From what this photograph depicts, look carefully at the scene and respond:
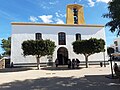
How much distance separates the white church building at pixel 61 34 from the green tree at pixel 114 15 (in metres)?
21.5

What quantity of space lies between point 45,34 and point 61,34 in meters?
2.73

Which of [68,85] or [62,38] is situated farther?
[62,38]

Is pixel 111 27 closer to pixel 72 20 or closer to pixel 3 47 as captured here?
Answer: pixel 72 20

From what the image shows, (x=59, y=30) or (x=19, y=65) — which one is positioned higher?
(x=59, y=30)

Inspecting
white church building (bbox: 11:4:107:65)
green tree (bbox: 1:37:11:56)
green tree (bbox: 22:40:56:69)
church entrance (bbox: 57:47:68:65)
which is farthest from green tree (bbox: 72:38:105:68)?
green tree (bbox: 1:37:11:56)

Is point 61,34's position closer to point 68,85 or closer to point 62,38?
point 62,38

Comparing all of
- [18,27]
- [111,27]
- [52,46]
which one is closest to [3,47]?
[18,27]

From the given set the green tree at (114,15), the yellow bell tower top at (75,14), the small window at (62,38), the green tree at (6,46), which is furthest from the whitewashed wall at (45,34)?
the green tree at (114,15)

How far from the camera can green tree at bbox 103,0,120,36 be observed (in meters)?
10.1

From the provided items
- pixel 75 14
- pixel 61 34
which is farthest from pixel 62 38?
pixel 75 14

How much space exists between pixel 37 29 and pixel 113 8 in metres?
23.1

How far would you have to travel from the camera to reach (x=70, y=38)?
33.9 metres

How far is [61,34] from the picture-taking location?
111 ft

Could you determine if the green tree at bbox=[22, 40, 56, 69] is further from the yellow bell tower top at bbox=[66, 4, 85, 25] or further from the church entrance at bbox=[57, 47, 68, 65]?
the yellow bell tower top at bbox=[66, 4, 85, 25]
